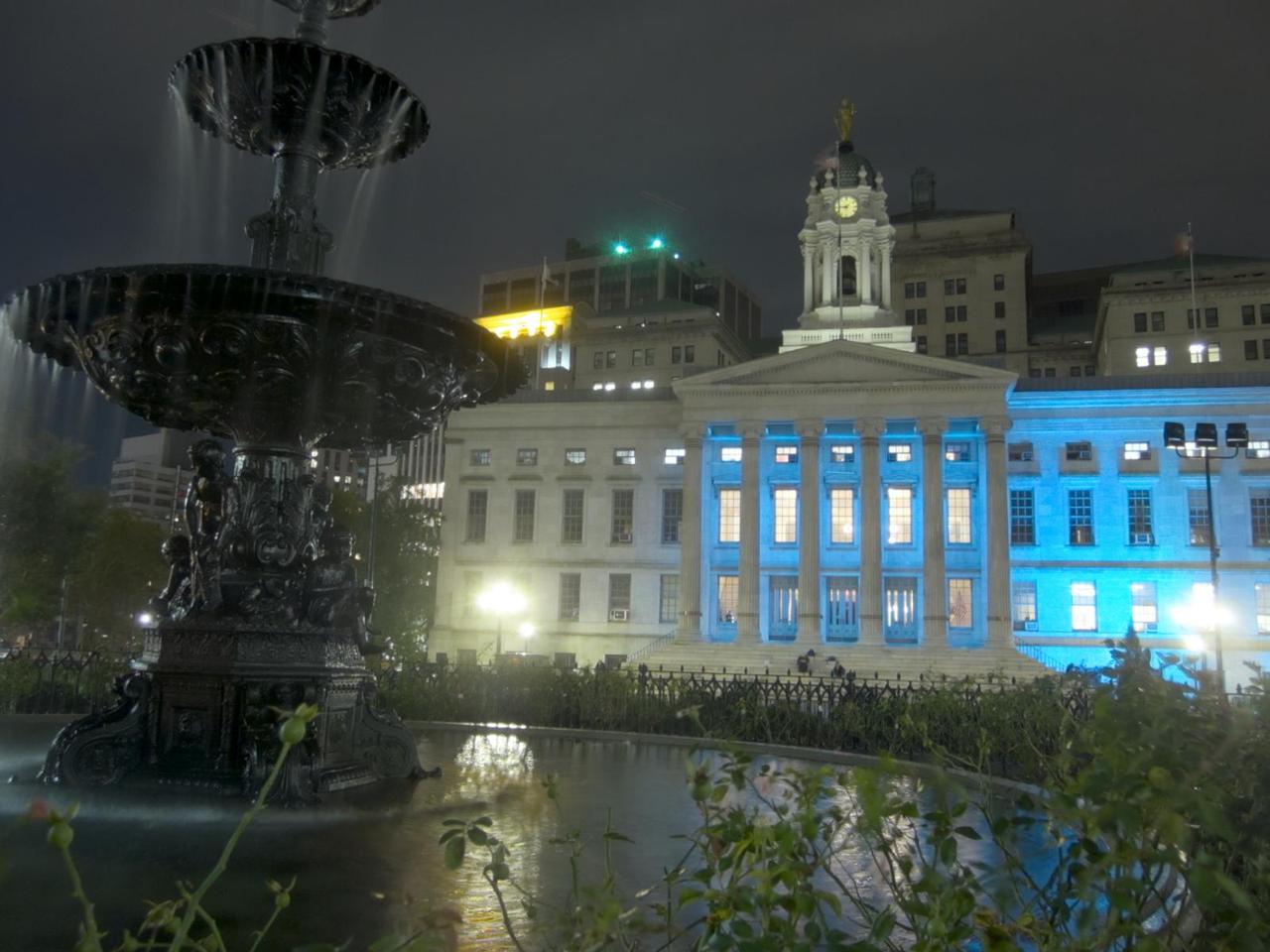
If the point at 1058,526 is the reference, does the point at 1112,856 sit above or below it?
below

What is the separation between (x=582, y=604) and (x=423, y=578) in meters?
12.6

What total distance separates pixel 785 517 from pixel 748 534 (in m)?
3.92

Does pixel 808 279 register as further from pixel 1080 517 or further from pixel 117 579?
pixel 117 579

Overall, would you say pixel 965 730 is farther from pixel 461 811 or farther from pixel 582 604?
pixel 582 604

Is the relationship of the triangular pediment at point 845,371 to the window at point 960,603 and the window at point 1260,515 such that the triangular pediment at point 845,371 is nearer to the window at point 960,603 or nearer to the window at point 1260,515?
the window at point 960,603

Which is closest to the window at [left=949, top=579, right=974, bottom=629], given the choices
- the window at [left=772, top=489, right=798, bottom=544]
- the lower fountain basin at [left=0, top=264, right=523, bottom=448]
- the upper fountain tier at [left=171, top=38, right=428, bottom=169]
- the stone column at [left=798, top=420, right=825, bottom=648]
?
the stone column at [left=798, top=420, right=825, bottom=648]

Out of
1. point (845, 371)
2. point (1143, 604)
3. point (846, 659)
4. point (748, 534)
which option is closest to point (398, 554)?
point (748, 534)

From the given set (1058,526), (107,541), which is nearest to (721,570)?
(1058,526)

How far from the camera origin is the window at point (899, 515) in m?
54.9

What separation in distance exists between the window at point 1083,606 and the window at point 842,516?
11881 millimetres

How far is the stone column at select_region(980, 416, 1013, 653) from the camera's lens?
4984 cm

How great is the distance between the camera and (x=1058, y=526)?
55.1 metres

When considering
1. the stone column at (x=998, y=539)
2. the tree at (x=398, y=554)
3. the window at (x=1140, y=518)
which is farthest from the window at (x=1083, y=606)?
the tree at (x=398, y=554)

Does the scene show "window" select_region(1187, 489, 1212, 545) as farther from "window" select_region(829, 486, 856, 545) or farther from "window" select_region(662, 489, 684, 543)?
"window" select_region(662, 489, 684, 543)
